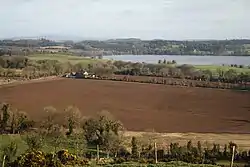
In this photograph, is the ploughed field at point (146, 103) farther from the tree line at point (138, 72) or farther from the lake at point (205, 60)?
the lake at point (205, 60)

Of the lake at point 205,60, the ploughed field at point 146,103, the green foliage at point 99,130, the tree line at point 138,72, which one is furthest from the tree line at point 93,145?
the lake at point 205,60

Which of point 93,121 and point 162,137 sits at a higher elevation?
point 93,121

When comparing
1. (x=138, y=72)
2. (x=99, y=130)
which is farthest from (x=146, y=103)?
(x=99, y=130)

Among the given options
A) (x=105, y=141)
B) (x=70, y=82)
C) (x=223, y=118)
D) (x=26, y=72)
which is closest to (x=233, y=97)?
(x=223, y=118)

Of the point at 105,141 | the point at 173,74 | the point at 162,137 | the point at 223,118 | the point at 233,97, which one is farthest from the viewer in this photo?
the point at 173,74

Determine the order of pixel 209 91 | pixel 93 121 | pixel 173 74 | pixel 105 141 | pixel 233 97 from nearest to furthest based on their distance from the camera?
pixel 105 141 < pixel 93 121 < pixel 233 97 < pixel 209 91 < pixel 173 74

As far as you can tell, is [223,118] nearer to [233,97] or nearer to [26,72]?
[233,97]

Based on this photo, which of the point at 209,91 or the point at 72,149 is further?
the point at 209,91
